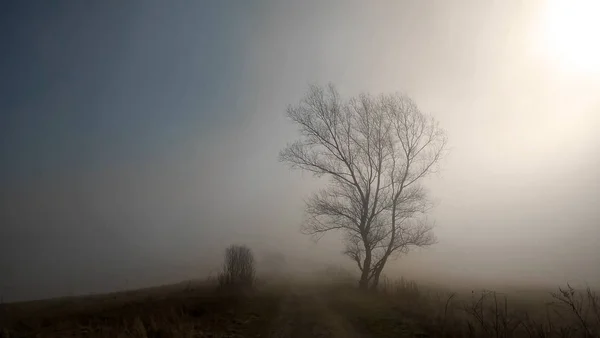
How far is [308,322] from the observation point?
12.8m

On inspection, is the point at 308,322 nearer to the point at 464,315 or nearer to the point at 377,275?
the point at 464,315

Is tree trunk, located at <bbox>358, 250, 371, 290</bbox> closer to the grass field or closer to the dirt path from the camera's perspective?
the grass field

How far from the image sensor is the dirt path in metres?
11.4

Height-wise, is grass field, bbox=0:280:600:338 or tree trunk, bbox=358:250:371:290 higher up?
tree trunk, bbox=358:250:371:290

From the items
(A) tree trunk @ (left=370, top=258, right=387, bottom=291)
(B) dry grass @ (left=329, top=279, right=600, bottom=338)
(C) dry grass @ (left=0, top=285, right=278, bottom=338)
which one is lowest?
(B) dry grass @ (left=329, top=279, right=600, bottom=338)

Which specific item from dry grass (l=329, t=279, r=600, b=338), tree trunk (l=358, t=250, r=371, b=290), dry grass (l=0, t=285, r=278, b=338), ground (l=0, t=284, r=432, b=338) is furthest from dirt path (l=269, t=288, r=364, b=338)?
tree trunk (l=358, t=250, r=371, b=290)

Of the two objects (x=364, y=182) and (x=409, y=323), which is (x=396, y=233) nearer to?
(x=364, y=182)

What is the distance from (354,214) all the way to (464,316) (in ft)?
35.1

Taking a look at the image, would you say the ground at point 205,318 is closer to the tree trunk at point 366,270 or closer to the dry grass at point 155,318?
the dry grass at point 155,318

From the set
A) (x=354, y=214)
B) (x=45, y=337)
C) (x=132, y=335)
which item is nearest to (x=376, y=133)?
(x=354, y=214)

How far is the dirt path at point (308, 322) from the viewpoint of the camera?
37.4 feet

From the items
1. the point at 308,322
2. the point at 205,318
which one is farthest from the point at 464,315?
the point at 205,318

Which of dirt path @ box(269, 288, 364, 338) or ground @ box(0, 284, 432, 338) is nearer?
dirt path @ box(269, 288, 364, 338)

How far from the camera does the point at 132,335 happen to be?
10570mm
